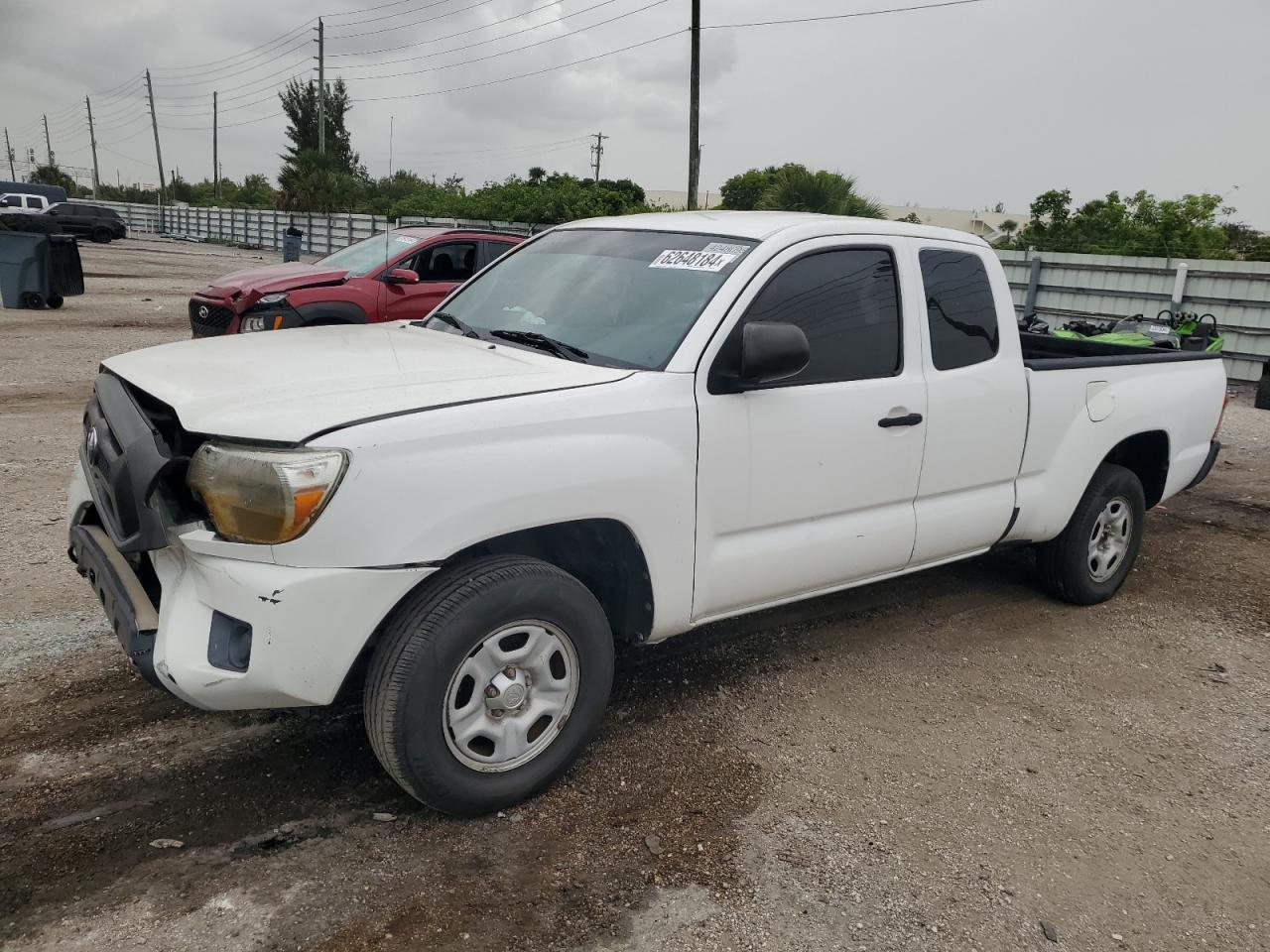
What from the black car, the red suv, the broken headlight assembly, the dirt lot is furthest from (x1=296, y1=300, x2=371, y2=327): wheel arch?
the black car

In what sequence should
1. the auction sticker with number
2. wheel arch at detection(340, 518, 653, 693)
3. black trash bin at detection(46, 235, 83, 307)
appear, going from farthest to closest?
1. black trash bin at detection(46, 235, 83, 307)
2. the auction sticker with number
3. wheel arch at detection(340, 518, 653, 693)

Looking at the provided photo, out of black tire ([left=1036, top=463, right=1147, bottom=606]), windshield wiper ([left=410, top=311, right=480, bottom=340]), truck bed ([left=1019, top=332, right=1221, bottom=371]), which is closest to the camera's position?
windshield wiper ([left=410, top=311, right=480, bottom=340])

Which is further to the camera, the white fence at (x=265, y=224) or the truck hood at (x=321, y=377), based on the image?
the white fence at (x=265, y=224)

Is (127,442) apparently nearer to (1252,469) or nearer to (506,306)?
(506,306)

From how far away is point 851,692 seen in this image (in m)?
4.03

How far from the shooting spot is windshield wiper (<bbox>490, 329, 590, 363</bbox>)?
11.1 feet

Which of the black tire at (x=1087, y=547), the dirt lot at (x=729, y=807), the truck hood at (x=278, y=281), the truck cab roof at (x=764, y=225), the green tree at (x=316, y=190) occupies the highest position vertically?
the green tree at (x=316, y=190)

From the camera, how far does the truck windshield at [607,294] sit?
11.2ft

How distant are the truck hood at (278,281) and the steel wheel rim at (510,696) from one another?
24.5 feet

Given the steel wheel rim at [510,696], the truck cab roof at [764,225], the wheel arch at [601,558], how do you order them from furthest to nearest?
the truck cab roof at [764,225] < the wheel arch at [601,558] < the steel wheel rim at [510,696]

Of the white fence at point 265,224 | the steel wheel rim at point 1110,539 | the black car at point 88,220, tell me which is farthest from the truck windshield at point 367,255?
the black car at point 88,220

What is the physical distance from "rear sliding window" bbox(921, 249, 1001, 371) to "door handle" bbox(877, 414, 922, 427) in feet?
0.96

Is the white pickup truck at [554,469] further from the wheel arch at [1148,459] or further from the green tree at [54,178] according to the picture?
the green tree at [54,178]

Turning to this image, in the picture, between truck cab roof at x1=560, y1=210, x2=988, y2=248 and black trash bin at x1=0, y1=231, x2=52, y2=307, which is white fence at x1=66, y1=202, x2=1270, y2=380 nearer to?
black trash bin at x1=0, y1=231, x2=52, y2=307
